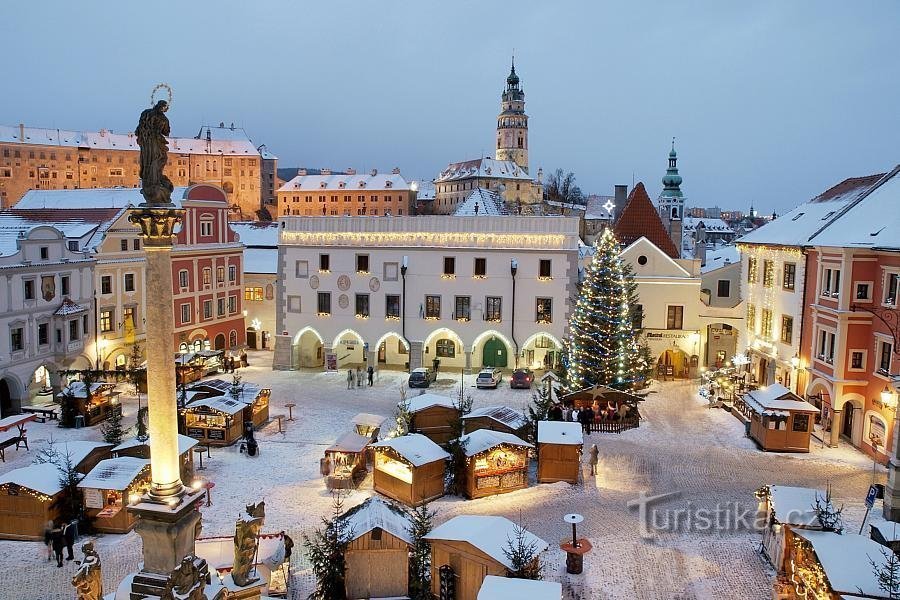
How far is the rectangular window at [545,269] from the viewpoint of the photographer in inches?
1326

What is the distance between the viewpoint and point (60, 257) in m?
30.4

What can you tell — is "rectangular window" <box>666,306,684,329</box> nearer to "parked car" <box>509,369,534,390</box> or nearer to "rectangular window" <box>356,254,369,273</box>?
"parked car" <box>509,369,534,390</box>

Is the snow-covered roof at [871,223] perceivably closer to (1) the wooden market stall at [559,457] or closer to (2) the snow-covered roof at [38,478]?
(1) the wooden market stall at [559,457]

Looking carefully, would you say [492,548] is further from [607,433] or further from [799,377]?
[799,377]

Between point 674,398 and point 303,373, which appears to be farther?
point 303,373

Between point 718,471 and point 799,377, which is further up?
point 799,377

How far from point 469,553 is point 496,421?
29.3 ft

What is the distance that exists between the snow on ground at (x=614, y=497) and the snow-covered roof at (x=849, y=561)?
2318mm

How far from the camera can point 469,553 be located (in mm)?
12773

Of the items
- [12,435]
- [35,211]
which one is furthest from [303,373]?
[35,211]

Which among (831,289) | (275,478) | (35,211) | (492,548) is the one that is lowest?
(275,478)

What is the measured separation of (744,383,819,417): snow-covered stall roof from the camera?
73.1ft

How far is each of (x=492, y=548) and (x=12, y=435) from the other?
61.7 feet

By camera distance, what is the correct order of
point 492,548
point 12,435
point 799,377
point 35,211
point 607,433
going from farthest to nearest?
point 35,211
point 799,377
point 607,433
point 12,435
point 492,548
